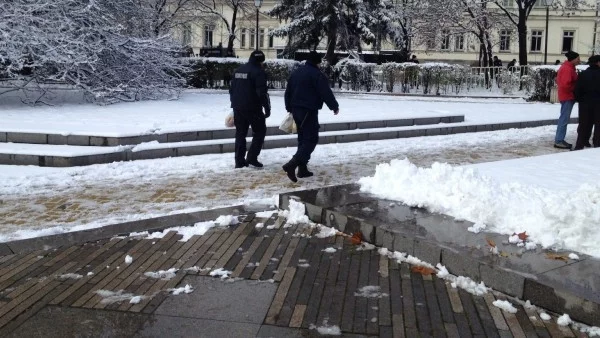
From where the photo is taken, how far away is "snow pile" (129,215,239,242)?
6180 millimetres

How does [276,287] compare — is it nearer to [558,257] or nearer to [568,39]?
[558,257]

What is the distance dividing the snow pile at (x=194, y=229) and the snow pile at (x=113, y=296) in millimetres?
1379

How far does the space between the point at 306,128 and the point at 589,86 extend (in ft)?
21.1

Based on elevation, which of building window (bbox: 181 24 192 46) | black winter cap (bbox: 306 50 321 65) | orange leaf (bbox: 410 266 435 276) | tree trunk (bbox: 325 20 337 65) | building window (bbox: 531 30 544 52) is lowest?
orange leaf (bbox: 410 266 435 276)

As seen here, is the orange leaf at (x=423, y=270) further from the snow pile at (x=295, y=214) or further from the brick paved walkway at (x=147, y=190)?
the brick paved walkway at (x=147, y=190)

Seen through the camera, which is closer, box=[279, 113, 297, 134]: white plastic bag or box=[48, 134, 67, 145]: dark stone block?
box=[279, 113, 297, 134]: white plastic bag

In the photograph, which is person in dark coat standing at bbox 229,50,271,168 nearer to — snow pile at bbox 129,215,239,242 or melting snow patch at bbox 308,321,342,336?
snow pile at bbox 129,215,239,242

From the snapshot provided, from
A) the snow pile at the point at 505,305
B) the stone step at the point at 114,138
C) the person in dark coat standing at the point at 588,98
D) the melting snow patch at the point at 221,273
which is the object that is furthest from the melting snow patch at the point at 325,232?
the person in dark coat standing at the point at 588,98

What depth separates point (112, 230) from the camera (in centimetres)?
626

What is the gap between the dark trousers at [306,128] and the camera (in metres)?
8.96

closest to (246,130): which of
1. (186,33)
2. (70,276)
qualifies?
(70,276)

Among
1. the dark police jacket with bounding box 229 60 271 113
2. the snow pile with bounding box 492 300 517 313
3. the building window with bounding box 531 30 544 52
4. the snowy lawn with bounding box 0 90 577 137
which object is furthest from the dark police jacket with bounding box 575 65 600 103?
the building window with bounding box 531 30 544 52

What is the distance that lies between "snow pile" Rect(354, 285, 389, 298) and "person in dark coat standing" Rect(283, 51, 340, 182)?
4.28 metres

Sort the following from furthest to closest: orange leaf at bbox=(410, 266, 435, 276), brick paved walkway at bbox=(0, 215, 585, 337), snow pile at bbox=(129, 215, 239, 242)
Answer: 1. snow pile at bbox=(129, 215, 239, 242)
2. orange leaf at bbox=(410, 266, 435, 276)
3. brick paved walkway at bbox=(0, 215, 585, 337)
